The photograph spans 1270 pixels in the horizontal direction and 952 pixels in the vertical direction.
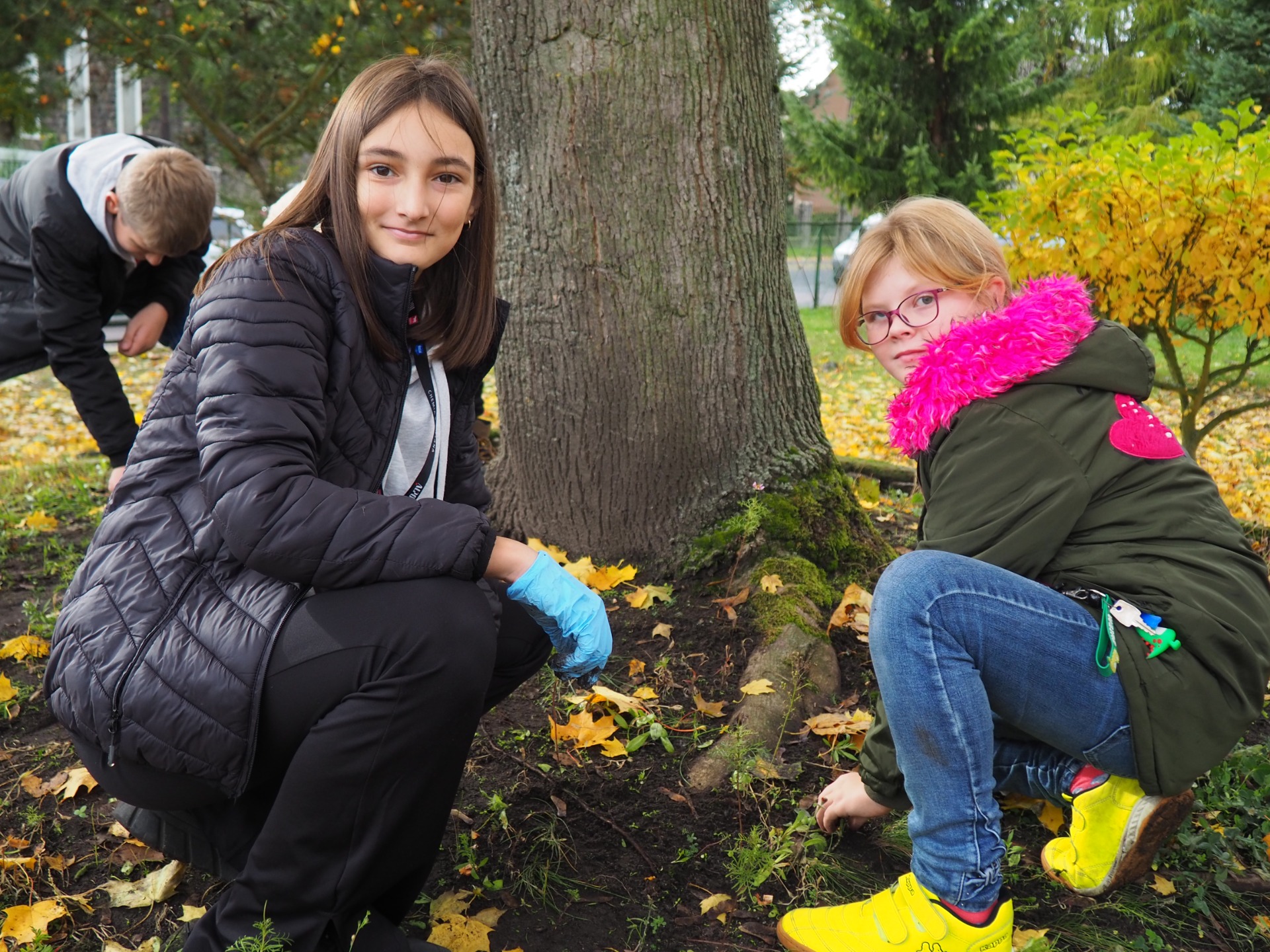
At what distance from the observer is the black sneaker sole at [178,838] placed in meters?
1.85

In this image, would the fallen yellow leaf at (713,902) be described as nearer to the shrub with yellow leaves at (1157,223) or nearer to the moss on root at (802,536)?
the moss on root at (802,536)

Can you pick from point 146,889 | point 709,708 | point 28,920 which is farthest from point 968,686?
point 28,920

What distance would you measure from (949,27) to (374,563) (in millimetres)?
12410

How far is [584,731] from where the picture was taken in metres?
2.40

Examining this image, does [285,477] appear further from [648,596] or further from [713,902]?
[648,596]

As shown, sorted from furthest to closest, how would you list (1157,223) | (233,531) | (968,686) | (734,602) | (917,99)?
1. (917,99)
2. (1157,223)
3. (734,602)
4. (968,686)
5. (233,531)

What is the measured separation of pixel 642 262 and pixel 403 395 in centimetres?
135

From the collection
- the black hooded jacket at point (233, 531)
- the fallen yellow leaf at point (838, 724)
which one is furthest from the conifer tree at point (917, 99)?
the black hooded jacket at point (233, 531)

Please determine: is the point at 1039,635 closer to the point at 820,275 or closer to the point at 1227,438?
the point at 1227,438

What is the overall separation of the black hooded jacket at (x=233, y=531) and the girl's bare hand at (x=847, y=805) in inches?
35.6

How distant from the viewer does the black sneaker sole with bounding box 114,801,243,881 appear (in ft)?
6.06

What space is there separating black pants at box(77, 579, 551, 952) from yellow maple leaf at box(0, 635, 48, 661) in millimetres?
1422

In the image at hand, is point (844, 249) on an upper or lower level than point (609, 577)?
upper

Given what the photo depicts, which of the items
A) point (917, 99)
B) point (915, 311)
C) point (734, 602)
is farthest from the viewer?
point (917, 99)
